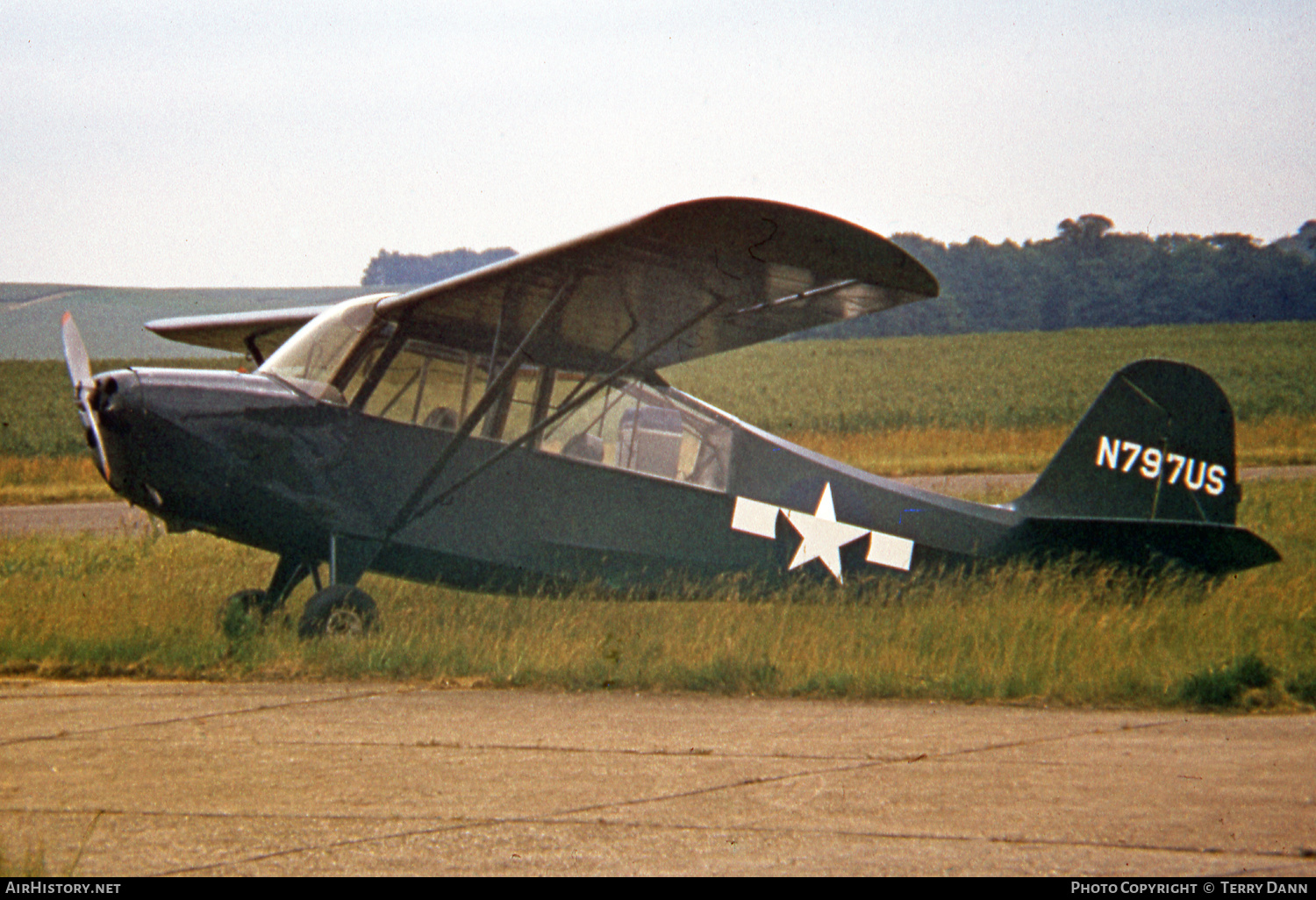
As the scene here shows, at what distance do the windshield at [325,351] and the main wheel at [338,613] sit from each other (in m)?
1.20

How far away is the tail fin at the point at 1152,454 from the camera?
7.66m

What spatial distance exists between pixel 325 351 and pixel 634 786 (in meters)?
4.01

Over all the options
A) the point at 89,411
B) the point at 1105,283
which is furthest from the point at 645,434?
A: the point at 1105,283

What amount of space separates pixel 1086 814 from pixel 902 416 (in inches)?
1044

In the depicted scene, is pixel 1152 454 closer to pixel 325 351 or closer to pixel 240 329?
pixel 325 351

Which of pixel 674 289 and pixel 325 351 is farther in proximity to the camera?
pixel 325 351

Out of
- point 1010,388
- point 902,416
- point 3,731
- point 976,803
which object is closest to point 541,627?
point 3,731

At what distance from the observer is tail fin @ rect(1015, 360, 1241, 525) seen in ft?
25.1

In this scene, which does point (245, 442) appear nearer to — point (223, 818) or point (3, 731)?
point (3, 731)

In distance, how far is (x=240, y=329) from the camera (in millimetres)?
9516

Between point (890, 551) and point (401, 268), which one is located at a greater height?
point (401, 268)

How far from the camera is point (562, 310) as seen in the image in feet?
22.3

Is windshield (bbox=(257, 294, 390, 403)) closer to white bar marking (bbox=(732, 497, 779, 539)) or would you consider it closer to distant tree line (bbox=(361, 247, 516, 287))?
white bar marking (bbox=(732, 497, 779, 539))

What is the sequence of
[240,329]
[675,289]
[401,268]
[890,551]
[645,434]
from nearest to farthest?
[675,289]
[645,434]
[890,551]
[240,329]
[401,268]
